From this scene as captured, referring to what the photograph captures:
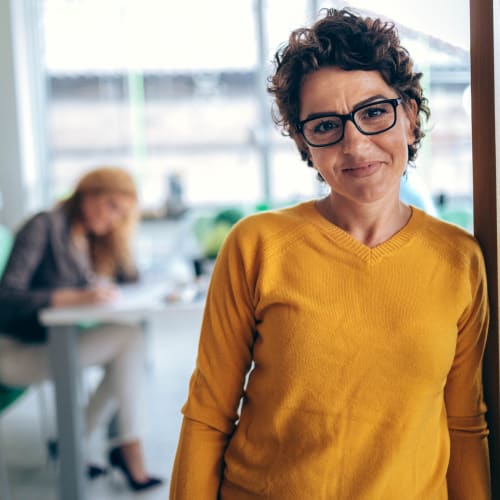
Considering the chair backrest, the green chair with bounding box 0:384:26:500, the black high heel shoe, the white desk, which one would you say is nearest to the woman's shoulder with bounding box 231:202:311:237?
the white desk

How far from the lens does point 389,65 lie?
86cm

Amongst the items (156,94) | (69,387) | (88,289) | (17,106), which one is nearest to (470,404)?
(69,387)

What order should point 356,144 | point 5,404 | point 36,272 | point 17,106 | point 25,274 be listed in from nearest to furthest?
point 356,144 < point 5,404 < point 25,274 < point 36,272 < point 17,106

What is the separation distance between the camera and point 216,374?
92cm

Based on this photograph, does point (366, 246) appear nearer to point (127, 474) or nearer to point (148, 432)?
point (127, 474)

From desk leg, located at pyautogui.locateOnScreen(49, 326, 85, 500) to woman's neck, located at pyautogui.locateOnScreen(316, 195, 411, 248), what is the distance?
157 centimetres

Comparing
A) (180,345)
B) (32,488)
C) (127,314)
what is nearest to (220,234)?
(127,314)

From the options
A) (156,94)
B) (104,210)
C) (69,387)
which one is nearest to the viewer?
(69,387)

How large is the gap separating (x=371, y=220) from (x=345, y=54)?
0.23 meters

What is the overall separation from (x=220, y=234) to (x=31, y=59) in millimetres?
2064

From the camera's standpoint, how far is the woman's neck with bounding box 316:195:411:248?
90cm

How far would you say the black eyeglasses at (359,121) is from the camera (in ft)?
2.78

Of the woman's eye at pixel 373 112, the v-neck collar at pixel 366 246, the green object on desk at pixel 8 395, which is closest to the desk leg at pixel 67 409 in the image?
the green object on desk at pixel 8 395

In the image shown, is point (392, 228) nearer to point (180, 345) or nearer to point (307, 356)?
point (307, 356)
